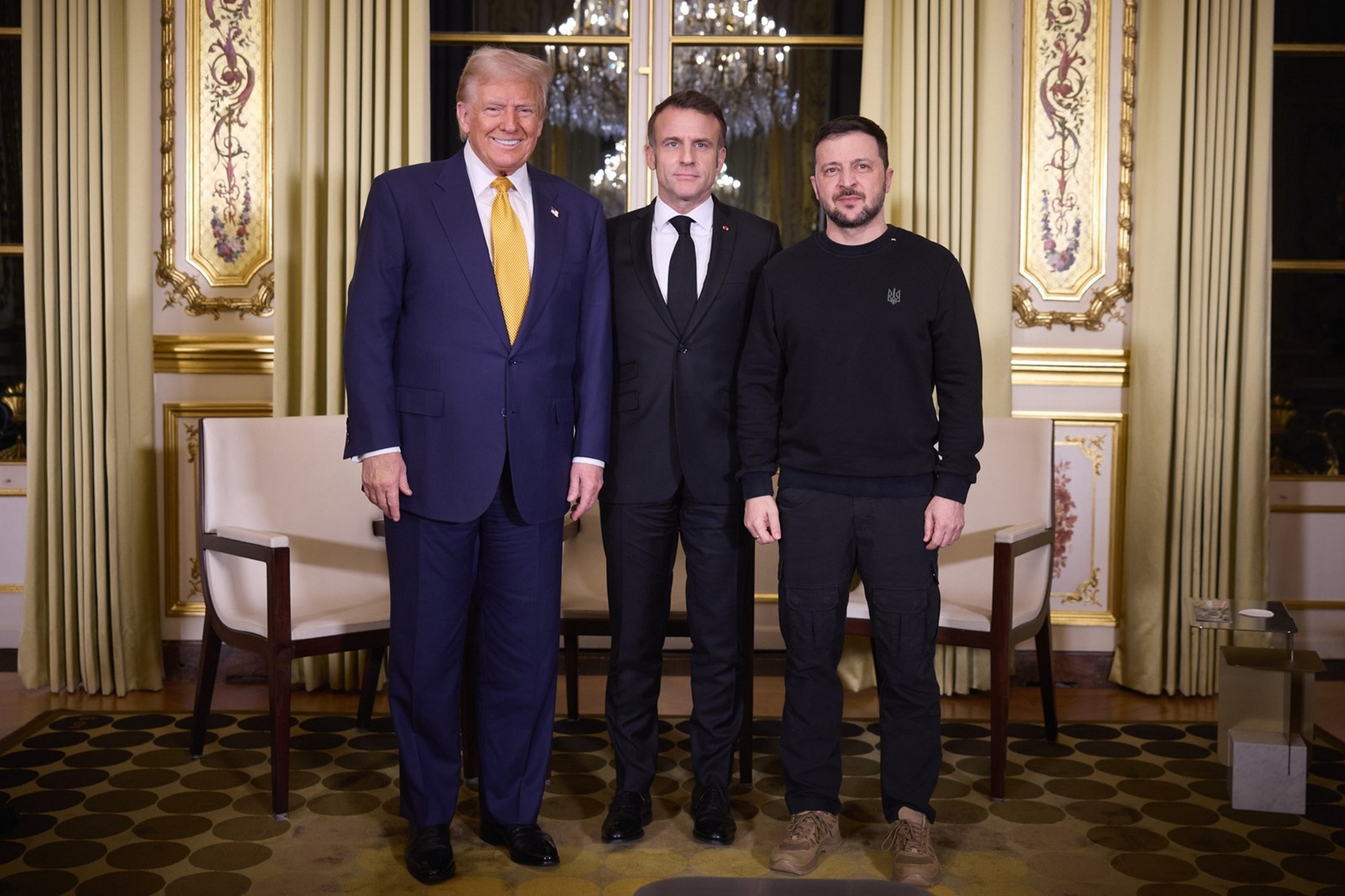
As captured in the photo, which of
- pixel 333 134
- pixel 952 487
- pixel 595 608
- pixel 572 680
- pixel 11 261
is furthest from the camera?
pixel 11 261

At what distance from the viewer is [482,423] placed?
2279mm

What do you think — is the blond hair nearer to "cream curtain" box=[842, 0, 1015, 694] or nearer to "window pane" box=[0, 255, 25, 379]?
"cream curtain" box=[842, 0, 1015, 694]

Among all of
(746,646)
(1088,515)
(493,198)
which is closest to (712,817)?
(746,646)

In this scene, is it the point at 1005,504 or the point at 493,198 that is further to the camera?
the point at 1005,504

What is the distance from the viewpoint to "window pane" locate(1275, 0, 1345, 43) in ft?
12.8

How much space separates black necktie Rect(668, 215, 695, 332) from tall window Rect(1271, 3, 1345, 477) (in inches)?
97.6

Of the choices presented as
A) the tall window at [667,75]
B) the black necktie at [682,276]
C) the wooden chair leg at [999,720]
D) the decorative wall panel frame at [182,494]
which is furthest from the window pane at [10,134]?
the wooden chair leg at [999,720]

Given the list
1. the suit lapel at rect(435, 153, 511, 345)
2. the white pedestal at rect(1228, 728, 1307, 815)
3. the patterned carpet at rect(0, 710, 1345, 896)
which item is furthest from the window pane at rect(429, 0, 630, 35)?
the white pedestal at rect(1228, 728, 1307, 815)

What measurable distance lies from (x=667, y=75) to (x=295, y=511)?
73.5 inches

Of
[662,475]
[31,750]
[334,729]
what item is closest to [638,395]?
[662,475]

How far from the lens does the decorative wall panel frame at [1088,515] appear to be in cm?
384

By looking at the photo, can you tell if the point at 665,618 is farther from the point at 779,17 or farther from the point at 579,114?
the point at 779,17

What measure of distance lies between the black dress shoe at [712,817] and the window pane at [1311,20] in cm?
320

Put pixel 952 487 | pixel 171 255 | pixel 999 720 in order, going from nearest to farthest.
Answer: pixel 952 487
pixel 999 720
pixel 171 255
